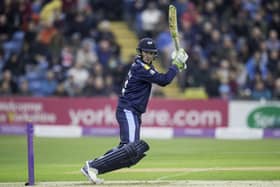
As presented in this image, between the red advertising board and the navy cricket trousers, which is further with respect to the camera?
the red advertising board

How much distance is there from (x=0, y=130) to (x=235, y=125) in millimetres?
6649

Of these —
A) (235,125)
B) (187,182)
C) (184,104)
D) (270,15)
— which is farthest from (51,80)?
(187,182)

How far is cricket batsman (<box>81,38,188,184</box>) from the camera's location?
11750 millimetres

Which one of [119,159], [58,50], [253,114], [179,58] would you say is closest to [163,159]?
[119,159]

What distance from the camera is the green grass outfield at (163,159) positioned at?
44.5 ft

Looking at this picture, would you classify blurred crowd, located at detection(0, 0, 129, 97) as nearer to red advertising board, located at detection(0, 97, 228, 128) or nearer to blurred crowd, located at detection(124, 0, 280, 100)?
red advertising board, located at detection(0, 97, 228, 128)

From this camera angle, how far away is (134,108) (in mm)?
11992

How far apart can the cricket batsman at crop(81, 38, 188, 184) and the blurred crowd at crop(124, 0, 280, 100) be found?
35.9ft

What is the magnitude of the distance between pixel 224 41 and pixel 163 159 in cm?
794

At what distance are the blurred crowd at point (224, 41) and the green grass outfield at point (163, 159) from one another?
2.06m

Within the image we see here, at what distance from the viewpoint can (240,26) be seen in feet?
81.0

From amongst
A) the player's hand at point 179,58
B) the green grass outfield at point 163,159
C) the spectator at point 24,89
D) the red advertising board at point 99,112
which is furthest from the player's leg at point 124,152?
the spectator at point 24,89

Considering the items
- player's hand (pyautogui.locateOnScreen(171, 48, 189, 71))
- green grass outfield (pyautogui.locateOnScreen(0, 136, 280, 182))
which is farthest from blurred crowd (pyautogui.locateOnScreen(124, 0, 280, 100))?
player's hand (pyautogui.locateOnScreen(171, 48, 189, 71))

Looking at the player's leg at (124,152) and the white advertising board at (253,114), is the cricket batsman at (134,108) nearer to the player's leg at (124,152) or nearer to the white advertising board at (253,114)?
the player's leg at (124,152)
